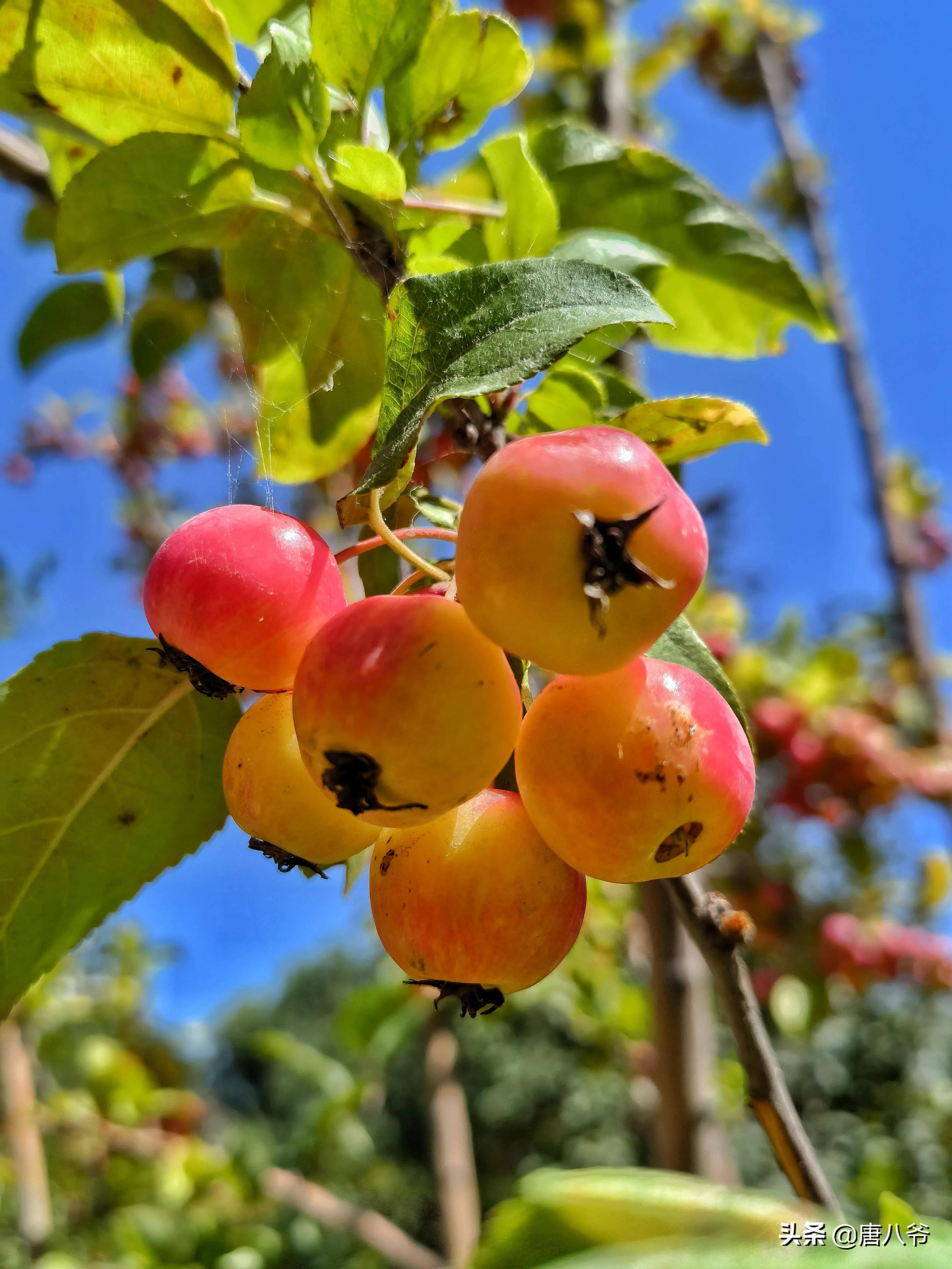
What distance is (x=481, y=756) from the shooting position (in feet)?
1.32

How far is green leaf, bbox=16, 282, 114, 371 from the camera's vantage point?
1016mm

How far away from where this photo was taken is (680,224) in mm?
747

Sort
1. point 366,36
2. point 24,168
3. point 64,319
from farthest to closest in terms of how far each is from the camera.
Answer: point 64,319, point 24,168, point 366,36

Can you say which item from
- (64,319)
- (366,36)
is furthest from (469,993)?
(64,319)

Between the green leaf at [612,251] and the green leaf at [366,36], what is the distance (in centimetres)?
16

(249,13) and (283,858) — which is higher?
(249,13)

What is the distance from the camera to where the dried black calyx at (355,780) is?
15.6 inches

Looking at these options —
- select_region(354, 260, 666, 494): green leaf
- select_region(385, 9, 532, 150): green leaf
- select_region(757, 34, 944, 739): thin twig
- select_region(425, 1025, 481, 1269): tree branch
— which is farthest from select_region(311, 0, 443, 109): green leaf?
select_region(757, 34, 944, 739): thin twig

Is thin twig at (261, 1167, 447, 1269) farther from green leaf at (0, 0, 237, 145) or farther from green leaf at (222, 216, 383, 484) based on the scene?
green leaf at (0, 0, 237, 145)

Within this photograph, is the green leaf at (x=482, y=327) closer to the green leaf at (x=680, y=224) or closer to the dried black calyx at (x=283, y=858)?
the dried black calyx at (x=283, y=858)

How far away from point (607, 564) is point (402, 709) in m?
0.11

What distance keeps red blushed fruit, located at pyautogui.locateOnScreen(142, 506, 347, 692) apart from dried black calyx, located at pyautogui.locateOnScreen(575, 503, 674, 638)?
16 cm

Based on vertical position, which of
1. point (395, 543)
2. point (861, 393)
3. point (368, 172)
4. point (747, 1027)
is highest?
point (861, 393)

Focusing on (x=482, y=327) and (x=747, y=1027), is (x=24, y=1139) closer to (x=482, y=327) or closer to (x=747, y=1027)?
(x=747, y=1027)
